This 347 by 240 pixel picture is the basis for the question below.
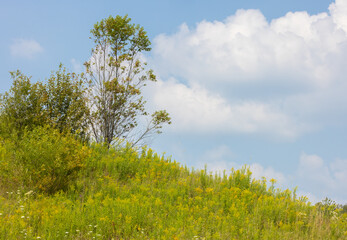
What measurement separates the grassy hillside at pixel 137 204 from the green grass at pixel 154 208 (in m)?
0.02

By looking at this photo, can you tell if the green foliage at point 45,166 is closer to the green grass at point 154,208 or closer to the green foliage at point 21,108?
the green grass at point 154,208

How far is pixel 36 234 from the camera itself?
6793 millimetres

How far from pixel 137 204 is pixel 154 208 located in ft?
2.16

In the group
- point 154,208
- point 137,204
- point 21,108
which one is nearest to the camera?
point 137,204

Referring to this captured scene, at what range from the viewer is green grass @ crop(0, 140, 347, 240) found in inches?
277

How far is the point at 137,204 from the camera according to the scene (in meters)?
7.92

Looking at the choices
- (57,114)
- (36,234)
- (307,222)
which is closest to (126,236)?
(36,234)

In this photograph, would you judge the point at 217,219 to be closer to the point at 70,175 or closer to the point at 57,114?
the point at 70,175

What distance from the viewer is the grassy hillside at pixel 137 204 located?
709 cm

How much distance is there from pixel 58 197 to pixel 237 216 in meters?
4.51

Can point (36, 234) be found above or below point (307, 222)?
below

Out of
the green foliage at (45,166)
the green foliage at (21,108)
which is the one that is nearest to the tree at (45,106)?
the green foliage at (21,108)

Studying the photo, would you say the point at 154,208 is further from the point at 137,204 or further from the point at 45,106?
the point at 45,106

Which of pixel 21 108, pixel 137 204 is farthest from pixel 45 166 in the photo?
pixel 21 108
